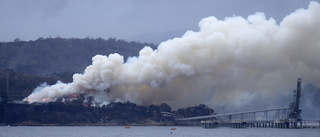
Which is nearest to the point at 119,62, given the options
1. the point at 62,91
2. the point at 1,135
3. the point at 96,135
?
the point at 62,91

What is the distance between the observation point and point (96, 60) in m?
182

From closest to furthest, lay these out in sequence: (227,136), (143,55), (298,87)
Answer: (227,136) → (143,55) → (298,87)

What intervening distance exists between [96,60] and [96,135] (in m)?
39.7

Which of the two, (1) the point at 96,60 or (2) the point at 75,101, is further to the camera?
(2) the point at 75,101

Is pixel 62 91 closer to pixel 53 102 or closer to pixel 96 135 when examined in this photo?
pixel 53 102

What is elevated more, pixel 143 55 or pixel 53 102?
pixel 143 55

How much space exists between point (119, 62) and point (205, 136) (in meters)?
44.9

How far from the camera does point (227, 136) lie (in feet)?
489

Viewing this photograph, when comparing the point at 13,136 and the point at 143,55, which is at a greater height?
the point at 143,55

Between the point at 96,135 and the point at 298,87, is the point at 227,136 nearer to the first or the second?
the point at 96,135

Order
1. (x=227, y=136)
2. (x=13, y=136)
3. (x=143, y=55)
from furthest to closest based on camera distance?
(x=143, y=55) → (x=227, y=136) → (x=13, y=136)

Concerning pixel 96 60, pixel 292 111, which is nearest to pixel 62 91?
pixel 96 60

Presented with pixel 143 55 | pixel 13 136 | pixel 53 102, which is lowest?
pixel 13 136

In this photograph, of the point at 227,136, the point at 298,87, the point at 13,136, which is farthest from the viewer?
the point at 298,87
